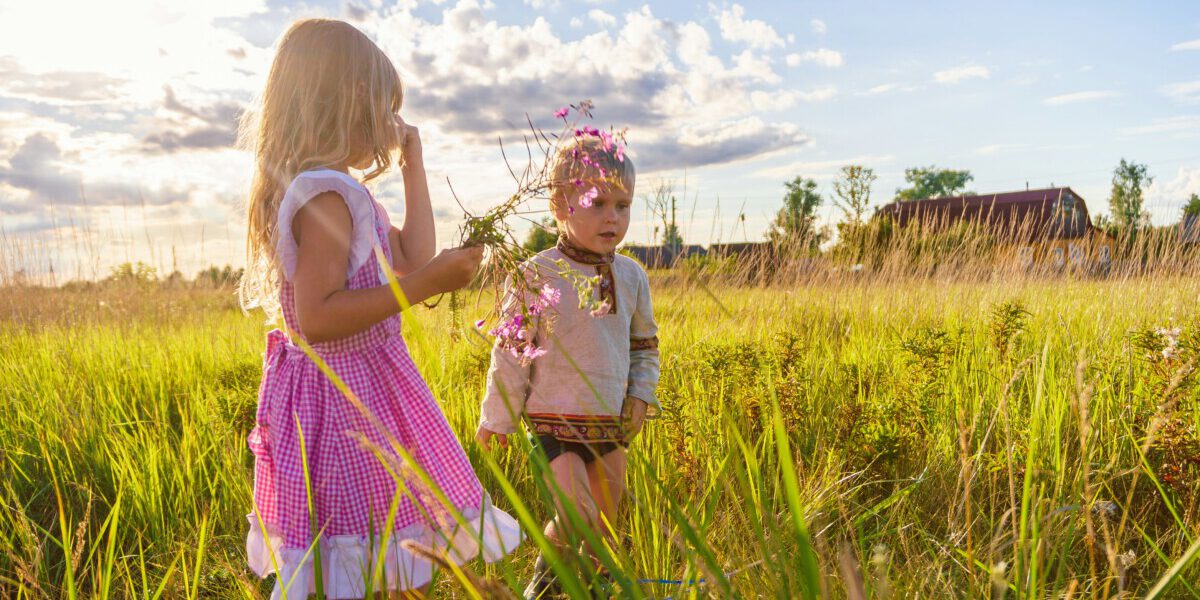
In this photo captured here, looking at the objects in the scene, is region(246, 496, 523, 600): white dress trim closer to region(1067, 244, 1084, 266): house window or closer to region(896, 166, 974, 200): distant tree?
region(1067, 244, 1084, 266): house window

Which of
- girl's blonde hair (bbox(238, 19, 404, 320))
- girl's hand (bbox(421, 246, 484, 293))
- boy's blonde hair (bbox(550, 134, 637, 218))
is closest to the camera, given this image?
girl's hand (bbox(421, 246, 484, 293))

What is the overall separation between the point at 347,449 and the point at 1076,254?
958 centimetres

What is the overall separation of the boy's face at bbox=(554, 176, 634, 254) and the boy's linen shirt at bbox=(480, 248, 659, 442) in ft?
0.27

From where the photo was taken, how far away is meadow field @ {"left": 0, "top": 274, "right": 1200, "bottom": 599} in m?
1.74

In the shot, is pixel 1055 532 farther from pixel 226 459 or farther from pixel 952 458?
pixel 226 459

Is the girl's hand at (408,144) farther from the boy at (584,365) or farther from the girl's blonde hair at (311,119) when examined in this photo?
the boy at (584,365)

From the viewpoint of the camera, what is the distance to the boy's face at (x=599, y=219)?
2.39 meters

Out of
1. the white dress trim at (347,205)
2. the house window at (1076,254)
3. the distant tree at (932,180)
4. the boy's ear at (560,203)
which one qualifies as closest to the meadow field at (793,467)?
the boy's ear at (560,203)

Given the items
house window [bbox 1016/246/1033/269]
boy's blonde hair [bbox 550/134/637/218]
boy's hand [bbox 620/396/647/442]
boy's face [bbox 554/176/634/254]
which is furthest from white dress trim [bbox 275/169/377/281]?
house window [bbox 1016/246/1033/269]

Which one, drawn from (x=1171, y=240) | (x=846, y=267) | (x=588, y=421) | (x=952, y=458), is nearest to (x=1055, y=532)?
(x=952, y=458)

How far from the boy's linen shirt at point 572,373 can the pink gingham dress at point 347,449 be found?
451mm

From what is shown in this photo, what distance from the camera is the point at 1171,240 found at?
8.77 meters

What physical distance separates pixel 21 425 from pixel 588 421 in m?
3.13

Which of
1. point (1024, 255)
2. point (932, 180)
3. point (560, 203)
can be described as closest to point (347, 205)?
point (560, 203)
